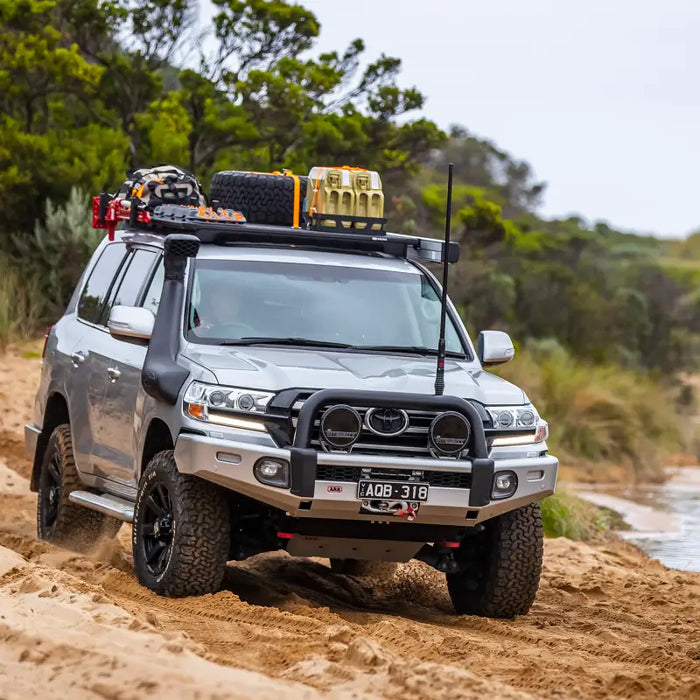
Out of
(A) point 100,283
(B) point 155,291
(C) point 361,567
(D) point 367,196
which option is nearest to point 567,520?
(C) point 361,567

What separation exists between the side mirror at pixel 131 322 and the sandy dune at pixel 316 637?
1.20 m

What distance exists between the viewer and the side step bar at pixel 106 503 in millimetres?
8422

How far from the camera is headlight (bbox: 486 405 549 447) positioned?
761 cm

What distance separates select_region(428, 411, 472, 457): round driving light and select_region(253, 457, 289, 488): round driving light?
0.69 metres

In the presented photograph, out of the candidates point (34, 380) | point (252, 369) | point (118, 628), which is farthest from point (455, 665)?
point (34, 380)

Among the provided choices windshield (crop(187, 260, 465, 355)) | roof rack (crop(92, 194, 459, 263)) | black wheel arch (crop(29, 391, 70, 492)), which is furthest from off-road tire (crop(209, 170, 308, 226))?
black wheel arch (crop(29, 391, 70, 492))

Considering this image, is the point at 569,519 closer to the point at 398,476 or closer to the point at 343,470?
the point at 398,476

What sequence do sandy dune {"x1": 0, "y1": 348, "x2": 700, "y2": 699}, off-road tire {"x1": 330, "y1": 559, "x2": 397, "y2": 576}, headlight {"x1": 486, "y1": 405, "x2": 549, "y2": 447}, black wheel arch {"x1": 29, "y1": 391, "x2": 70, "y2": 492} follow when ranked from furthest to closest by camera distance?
black wheel arch {"x1": 29, "y1": 391, "x2": 70, "y2": 492}, off-road tire {"x1": 330, "y1": 559, "x2": 397, "y2": 576}, headlight {"x1": 486, "y1": 405, "x2": 549, "y2": 447}, sandy dune {"x1": 0, "y1": 348, "x2": 700, "y2": 699}

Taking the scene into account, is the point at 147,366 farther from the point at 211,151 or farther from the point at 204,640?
the point at 211,151

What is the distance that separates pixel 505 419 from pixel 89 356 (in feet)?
9.04

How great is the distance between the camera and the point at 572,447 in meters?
21.0

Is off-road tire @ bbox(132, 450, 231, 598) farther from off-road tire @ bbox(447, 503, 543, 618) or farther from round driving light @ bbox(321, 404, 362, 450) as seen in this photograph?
off-road tire @ bbox(447, 503, 543, 618)

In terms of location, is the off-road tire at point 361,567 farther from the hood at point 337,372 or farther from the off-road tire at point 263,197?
the off-road tire at point 263,197

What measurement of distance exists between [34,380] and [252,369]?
9.27 metres
